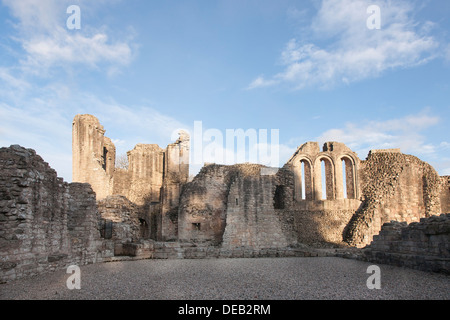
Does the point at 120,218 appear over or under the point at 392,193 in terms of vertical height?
under

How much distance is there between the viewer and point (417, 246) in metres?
9.03

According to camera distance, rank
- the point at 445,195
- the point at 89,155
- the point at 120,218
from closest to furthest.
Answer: the point at 120,218, the point at 445,195, the point at 89,155

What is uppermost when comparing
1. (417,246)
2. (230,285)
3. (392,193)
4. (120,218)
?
(392,193)

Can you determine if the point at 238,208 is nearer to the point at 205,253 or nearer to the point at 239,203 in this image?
the point at 239,203

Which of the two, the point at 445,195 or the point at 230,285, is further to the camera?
the point at 445,195

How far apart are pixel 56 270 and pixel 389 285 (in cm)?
734

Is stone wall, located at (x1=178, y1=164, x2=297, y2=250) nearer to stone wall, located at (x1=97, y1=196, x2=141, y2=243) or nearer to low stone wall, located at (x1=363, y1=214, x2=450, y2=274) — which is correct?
stone wall, located at (x1=97, y1=196, x2=141, y2=243)

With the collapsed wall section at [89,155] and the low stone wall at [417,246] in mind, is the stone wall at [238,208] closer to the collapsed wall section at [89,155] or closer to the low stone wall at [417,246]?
the low stone wall at [417,246]

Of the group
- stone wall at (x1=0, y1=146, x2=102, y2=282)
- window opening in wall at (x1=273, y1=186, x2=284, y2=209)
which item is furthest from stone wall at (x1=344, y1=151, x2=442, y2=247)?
stone wall at (x1=0, y1=146, x2=102, y2=282)

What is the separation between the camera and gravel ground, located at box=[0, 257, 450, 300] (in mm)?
5340

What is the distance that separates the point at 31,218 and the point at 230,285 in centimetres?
454

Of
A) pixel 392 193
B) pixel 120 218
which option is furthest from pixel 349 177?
pixel 120 218

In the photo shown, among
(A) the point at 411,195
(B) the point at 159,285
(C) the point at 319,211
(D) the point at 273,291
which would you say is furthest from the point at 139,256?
(A) the point at 411,195
